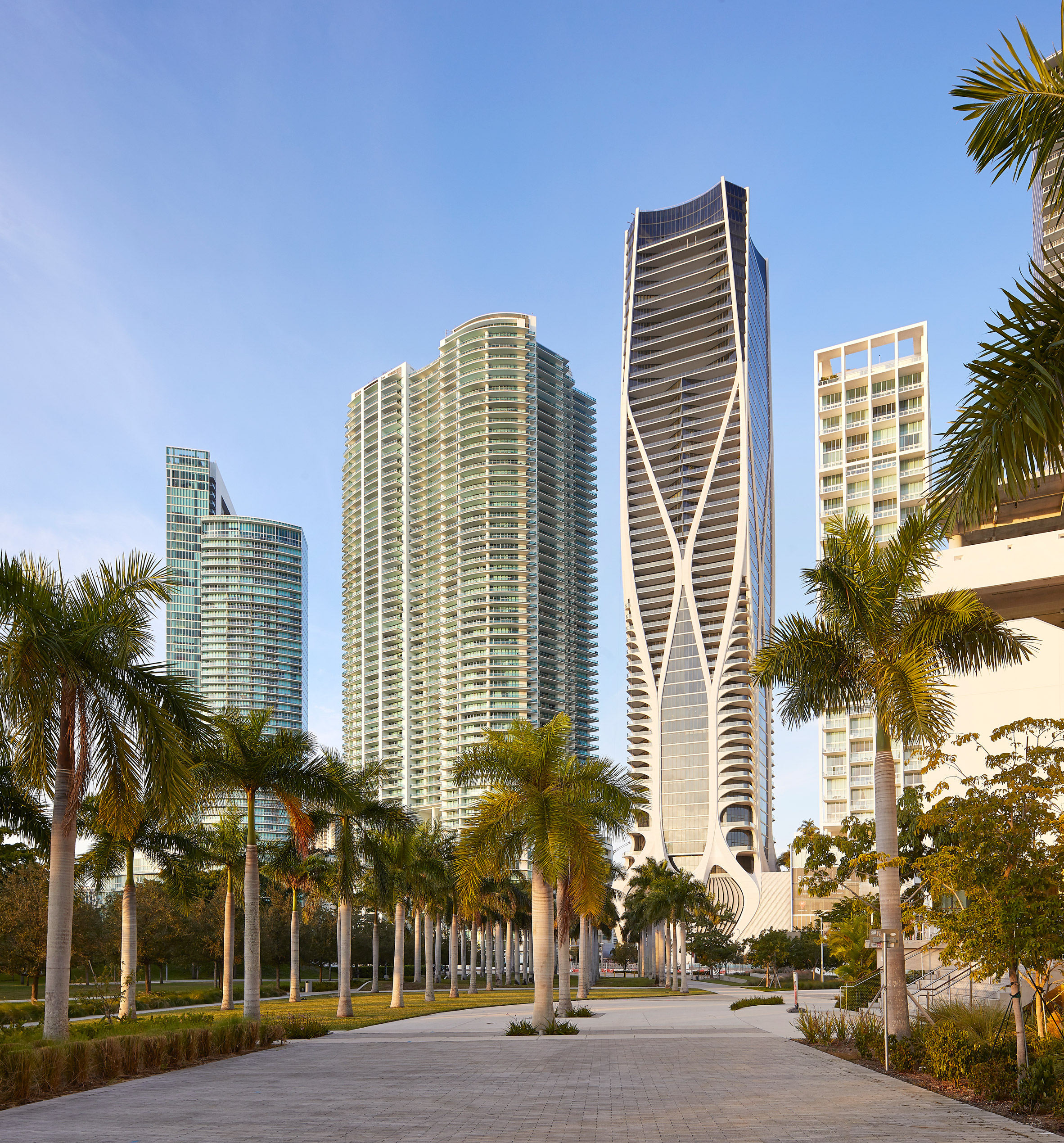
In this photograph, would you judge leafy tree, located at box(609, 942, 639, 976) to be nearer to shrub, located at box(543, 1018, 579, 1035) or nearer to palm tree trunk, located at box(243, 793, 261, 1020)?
shrub, located at box(543, 1018, 579, 1035)

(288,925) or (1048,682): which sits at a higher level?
(1048,682)

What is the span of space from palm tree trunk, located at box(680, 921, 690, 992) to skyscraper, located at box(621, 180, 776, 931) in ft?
311

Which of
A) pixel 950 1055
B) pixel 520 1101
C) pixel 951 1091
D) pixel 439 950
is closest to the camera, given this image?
pixel 520 1101

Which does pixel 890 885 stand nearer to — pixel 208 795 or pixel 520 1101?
pixel 520 1101

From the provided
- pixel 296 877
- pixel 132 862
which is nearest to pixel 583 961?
pixel 296 877

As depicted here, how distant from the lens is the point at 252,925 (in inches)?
1151

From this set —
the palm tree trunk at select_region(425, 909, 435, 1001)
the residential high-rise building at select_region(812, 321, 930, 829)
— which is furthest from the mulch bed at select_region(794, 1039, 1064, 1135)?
the residential high-rise building at select_region(812, 321, 930, 829)

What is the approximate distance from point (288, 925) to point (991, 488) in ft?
A: 277

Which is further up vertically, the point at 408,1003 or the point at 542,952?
the point at 542,952

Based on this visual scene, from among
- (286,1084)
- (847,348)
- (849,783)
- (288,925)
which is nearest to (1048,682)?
(286,1084)

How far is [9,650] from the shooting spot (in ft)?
59.6

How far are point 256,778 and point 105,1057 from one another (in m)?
11.7

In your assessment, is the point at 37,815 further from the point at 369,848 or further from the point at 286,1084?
the point at 369,848

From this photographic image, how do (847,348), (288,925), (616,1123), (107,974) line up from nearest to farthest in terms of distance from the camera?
1. (616,1123)
2. (107,974)
3. (288,925)
4. (847,348)
